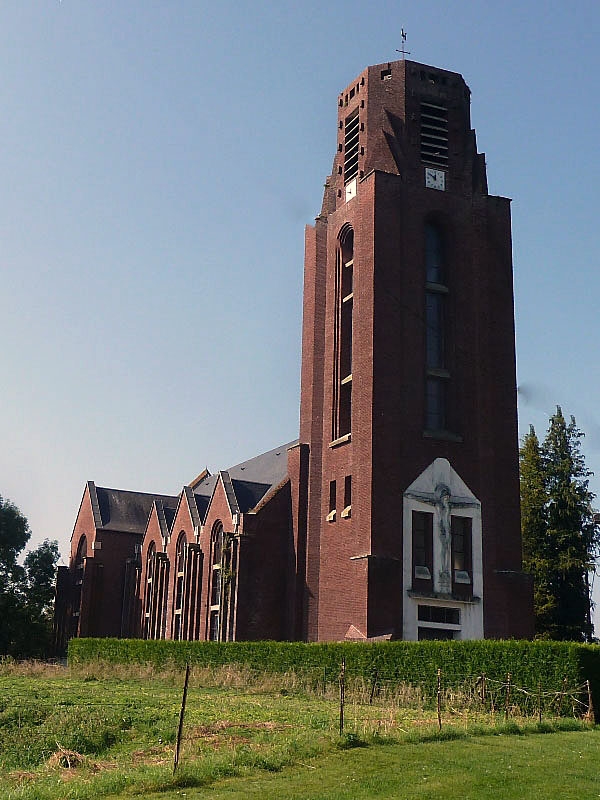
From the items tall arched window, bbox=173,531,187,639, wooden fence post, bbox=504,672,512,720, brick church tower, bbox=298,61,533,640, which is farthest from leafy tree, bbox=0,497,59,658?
wooden fence post, bbox=504,672,512,720

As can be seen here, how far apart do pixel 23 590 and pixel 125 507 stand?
8323 millimetres

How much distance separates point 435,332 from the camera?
132 ft

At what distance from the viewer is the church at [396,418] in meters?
36.2

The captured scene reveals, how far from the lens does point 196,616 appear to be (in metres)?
47.0

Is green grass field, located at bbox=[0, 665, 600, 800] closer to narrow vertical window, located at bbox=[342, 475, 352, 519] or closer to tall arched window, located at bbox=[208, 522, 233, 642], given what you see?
narrow vertical window, located at bbox=[342, 475, 352, 519]

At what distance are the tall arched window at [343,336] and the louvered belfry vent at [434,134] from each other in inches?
185

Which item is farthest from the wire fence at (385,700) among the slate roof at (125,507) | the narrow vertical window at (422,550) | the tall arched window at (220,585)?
the slate roof at (125,507)

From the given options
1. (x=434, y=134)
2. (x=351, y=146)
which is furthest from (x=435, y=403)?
(x=351, y=146)

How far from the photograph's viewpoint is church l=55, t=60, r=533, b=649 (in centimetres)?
3622

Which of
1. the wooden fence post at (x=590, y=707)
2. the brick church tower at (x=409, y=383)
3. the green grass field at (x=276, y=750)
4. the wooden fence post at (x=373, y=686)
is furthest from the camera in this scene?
the brick church tower at (x=409, y=383)

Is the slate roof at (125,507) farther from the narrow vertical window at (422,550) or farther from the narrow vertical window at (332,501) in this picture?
the narrow vertical window at (422,550)

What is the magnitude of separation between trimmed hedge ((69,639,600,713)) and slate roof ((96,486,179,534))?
2220 centimetres

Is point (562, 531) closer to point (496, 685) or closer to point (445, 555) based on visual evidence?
point (445, 555)

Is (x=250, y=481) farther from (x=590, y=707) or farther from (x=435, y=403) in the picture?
(x=590, y=707)
